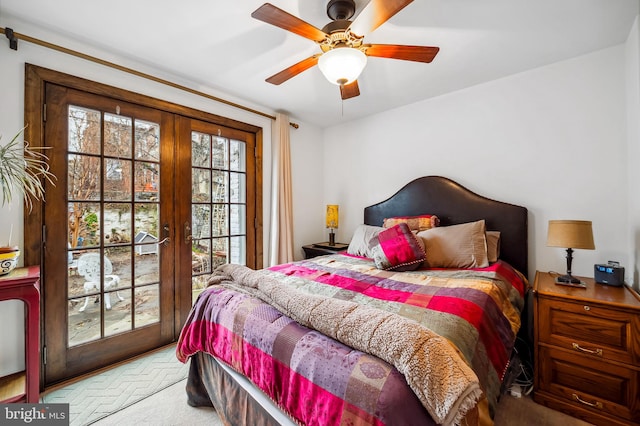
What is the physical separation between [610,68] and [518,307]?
79.5 inches

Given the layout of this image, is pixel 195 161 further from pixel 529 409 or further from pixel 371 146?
pixel 529 409

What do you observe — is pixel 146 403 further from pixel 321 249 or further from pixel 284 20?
pixel 284 20

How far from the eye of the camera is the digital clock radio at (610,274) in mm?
1824

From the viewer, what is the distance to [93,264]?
7.04 feet

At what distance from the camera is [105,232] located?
2.20 m

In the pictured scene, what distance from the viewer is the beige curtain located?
329 centimetres

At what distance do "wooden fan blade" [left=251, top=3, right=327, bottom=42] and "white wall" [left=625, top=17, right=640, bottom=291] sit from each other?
2.11 metres

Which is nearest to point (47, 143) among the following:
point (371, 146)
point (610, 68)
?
point (371, 146)

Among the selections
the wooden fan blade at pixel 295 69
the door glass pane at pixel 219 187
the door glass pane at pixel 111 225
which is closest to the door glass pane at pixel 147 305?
the door glass pane at pixel 111 225

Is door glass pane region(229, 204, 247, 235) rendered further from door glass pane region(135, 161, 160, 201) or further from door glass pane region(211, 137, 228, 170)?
door glass pane region(135, 161, 160, 201)

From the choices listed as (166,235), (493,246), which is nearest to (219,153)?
(166,235)

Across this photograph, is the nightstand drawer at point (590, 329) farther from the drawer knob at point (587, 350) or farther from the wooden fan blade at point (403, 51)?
the wooden fan blade at point (403, 51)

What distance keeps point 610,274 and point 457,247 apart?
96cm

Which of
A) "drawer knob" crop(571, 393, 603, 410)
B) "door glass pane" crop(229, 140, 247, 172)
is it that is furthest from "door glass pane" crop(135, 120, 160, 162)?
"drawer knob" crop(571, 393, 603, 410)
